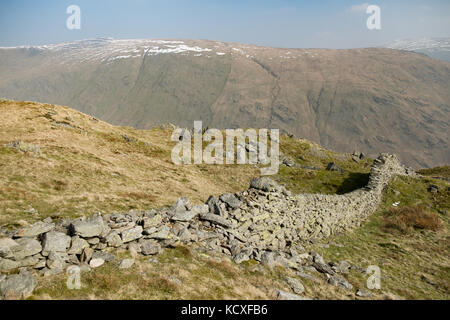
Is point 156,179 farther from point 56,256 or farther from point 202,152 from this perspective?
point 56,256

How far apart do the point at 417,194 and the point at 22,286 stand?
42.5m

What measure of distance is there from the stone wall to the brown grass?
19.8ft

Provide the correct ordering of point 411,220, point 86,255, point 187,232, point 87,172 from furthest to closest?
point 87,172 → point 411,220 → point 187,232 → point 86,255

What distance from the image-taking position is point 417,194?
3466 centimetres

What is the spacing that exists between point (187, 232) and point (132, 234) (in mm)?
3066

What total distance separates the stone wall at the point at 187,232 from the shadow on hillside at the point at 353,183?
44.5 feet

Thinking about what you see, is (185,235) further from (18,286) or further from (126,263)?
(18,286)

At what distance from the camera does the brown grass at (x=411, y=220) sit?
85.1 feet

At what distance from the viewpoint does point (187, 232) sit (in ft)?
47.9

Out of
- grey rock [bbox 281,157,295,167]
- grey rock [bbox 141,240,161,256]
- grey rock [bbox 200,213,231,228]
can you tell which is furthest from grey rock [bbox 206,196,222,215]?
grey rock [bbox 281,157,295,167]

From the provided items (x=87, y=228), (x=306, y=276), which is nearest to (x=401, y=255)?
(x=306, y=276)

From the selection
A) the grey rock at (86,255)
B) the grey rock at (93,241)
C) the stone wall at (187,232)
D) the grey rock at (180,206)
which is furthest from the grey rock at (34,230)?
the grey rock at (180,206)
